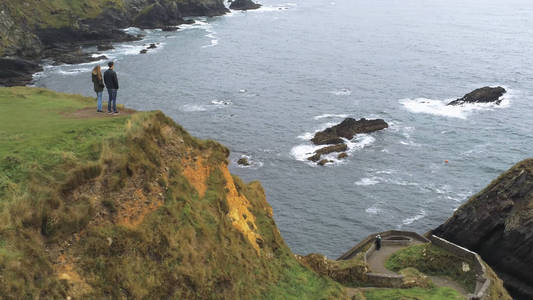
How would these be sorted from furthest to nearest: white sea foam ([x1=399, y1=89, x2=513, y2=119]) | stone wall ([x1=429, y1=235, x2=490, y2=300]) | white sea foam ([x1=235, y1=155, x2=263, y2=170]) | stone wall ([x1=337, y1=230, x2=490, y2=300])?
white sea foam ([x1=399, y1=89, x2=513, y2=119]) < white sea foam ([x1=235, y1=155, x2=263, y2=170]) < stone wall ([x1=429, y1=235, x2=490, y2=300]) < stone wall ([x1=337, y1=230, x2=490, y2=300])

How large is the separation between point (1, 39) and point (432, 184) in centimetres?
8378

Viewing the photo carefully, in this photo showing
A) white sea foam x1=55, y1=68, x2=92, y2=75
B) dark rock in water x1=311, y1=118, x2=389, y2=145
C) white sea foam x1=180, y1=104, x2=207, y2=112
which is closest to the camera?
dark rock in water x1=311, y1=118, x2=389, y2=145

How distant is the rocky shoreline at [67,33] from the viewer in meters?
89.6

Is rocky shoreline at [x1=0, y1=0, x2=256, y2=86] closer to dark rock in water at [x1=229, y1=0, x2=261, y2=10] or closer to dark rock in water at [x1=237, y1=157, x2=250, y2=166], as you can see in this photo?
dark rock in water at [x1=229, y1=0, x2=261, y2=10]

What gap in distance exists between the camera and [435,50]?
118688mm

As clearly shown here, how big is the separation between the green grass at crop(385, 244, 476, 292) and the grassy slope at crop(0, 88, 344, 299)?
13.5 metres

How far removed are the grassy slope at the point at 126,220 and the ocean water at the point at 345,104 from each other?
23.0 m

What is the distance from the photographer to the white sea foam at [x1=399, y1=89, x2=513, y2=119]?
7700 cm

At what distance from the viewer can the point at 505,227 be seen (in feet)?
131

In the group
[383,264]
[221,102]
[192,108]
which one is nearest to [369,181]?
[383,264]

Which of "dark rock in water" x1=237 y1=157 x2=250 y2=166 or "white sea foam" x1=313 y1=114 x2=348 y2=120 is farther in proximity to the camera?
"white sea foam" x1=313 y1=114 x2=348 y2=120

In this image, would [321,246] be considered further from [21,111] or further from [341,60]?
[341,60]

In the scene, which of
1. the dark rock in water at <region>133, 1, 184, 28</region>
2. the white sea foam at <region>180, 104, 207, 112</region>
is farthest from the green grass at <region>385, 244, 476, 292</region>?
the dark rock in water at <region>133, 1, 184, 28</region>

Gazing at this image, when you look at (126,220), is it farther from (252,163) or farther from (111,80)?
(252,163)
